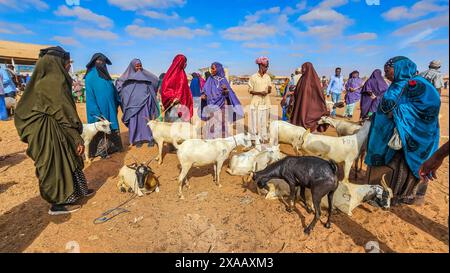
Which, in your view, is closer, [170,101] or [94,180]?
→ [94,180]

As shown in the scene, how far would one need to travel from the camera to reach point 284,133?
5602 millimetres

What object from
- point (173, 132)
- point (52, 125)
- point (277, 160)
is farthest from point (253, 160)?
point (52, 125)

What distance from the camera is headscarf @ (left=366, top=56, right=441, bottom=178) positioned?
10.6 ft

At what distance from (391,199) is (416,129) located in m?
1.25

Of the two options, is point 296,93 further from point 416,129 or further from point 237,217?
point 237,217

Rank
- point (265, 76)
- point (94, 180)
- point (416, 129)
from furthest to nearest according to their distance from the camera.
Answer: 1. point (265, 76)
2. point (94, 180)
3. point (416, 129)

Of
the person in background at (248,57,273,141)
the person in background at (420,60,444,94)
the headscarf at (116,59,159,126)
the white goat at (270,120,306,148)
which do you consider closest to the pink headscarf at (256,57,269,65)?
the person in background at (248,57,273,141)

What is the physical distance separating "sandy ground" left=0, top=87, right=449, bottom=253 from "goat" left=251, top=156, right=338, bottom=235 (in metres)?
0.40

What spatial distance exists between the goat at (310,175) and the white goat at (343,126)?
2.97m

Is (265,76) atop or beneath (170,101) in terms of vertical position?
atop

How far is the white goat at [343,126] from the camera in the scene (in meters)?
5.66

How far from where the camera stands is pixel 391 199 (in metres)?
3.86
